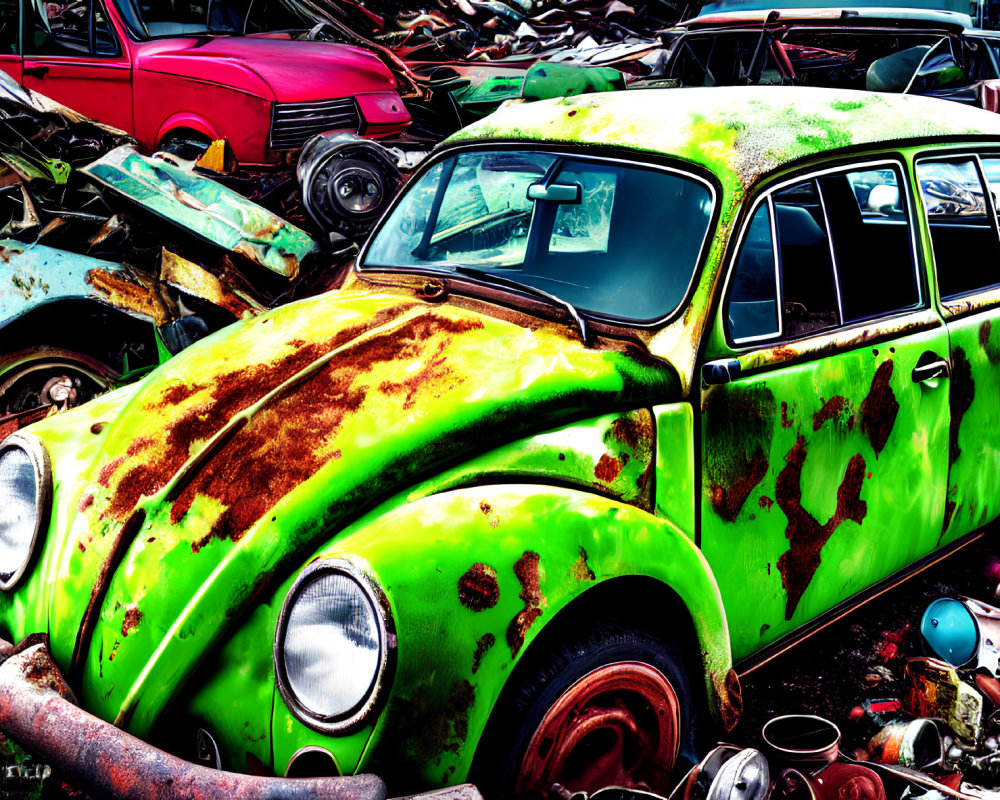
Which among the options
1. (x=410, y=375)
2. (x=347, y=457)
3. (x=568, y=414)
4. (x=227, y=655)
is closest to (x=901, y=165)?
(x=568, y=414)

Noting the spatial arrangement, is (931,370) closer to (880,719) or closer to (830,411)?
(830,411)

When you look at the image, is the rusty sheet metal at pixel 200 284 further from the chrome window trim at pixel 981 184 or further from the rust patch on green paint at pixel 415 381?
the chrome window trim at pixel 981 184

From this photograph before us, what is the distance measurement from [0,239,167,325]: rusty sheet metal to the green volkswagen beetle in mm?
2289

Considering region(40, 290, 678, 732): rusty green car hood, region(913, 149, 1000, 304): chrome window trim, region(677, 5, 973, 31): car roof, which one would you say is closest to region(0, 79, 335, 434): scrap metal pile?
region(40, 290, 678, 732): rusty green car hood

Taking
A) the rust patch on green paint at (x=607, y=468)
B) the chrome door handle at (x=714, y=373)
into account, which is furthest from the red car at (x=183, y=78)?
the rust patch on green paint at (x=607, y=468)

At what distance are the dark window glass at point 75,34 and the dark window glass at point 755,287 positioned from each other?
6324 mm

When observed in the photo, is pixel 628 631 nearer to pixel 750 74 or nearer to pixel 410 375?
pixel 410 375

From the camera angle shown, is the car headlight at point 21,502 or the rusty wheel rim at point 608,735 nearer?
the rusty wheel rim at point 608,735

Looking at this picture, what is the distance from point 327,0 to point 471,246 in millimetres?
8575

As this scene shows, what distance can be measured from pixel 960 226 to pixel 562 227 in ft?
5.22

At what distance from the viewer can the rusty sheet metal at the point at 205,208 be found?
17.1ft

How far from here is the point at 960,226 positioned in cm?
334

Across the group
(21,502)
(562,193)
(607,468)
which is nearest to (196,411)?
(21,502)

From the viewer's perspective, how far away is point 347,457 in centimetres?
204
